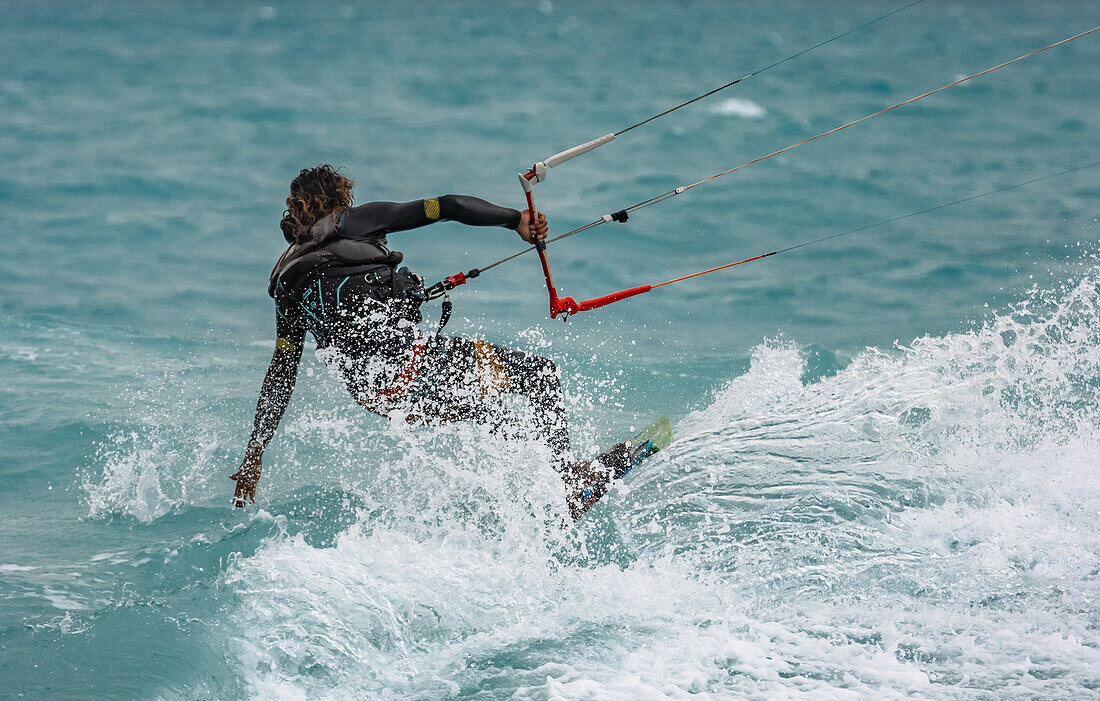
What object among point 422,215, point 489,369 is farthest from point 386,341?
point 422,215

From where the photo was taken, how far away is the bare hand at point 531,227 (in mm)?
4410

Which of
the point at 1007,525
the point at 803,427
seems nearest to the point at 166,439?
the point at 803,427

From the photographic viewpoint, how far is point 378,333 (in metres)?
4.48

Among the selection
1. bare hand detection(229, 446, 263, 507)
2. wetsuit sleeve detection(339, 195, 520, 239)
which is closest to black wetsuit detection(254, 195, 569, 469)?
wetsuit sleeve detection(339, 195, 520, 239)

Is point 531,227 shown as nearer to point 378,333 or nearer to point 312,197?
point 378,333

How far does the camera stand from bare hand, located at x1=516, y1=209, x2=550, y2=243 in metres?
4.41

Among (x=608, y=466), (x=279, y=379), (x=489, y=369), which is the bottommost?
(x=608, y=466)

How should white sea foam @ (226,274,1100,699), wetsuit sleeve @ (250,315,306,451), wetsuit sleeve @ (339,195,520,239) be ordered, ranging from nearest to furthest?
white sea foam @ (226,274,1100,699), wetsuit sleeve @ (339,195,520,239), wetsuit sleeve @ (250,315,306,451)

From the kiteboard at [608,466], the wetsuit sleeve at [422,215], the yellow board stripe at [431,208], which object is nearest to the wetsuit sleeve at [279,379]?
the wetsuit sleeve at [422,215]

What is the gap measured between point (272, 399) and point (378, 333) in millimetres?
803

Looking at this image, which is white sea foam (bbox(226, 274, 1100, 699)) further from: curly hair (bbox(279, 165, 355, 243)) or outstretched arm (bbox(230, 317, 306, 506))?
curly hair (bbox(279, 165, 355, 243))

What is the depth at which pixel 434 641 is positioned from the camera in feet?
12.3

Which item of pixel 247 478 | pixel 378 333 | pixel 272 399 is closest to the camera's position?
pixel 378 333

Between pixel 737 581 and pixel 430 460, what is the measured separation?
71.5 inches
